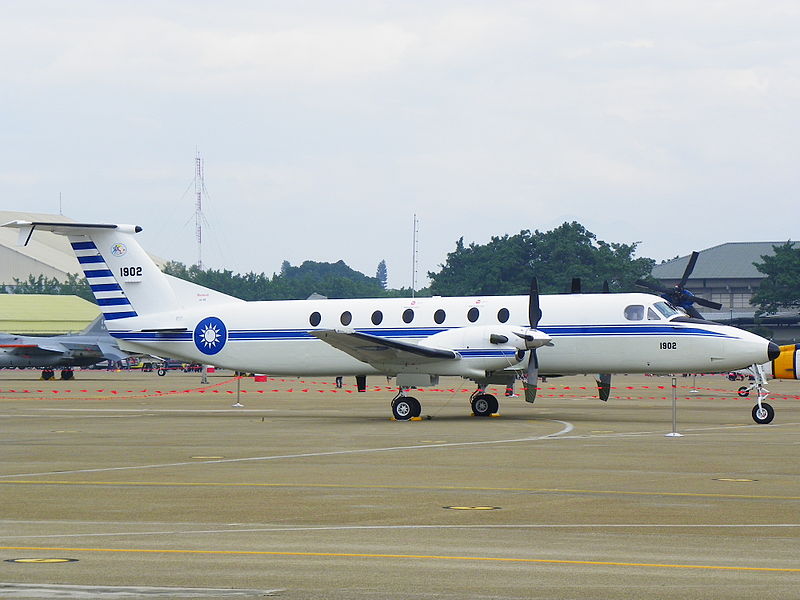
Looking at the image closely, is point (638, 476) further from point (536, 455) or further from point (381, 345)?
point (381, 345)

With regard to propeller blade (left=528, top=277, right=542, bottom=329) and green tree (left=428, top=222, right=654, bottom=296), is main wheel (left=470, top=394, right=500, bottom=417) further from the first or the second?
green tree (left=428, top=222, right=654, bottom=296)

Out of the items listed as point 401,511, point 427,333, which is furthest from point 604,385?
point 401,511

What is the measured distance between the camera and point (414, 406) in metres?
33.4

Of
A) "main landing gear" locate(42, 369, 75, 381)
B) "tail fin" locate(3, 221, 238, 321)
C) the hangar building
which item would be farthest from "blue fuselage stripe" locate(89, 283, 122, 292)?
the hangar building

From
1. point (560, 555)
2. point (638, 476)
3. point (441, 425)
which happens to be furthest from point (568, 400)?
point (560, 555)

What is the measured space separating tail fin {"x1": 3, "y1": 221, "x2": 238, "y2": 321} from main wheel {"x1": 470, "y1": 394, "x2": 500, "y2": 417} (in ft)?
28.4

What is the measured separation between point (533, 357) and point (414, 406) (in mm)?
3673

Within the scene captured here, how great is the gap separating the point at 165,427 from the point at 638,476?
53.1 feet

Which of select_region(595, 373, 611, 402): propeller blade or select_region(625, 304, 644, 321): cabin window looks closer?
select_region(625, 304, 644, 321): cabin window

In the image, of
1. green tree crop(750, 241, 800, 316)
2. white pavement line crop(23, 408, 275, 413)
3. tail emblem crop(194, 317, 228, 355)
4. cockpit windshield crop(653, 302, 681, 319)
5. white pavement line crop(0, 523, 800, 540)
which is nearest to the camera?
white pavement line crop(0, 523, 800, 540)

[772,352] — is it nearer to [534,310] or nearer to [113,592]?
[534,310]

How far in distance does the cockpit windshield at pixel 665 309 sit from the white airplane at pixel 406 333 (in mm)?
47

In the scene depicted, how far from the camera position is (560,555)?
444 inches

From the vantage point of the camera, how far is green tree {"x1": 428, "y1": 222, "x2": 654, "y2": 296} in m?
135
